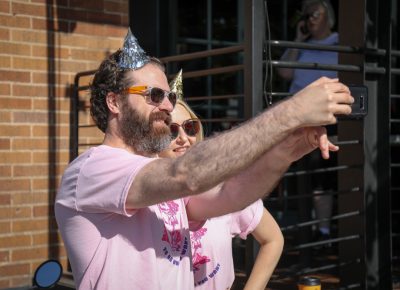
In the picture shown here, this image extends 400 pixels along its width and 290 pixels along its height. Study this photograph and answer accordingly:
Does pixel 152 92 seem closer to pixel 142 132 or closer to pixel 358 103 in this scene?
pixel 142 132

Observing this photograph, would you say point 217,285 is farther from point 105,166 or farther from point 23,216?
point 23,216

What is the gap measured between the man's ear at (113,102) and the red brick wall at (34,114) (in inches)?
108

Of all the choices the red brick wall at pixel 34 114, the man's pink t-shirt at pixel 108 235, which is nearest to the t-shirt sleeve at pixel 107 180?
the man's pink t-shirt at pixel 108 235

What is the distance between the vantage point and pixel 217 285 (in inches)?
114

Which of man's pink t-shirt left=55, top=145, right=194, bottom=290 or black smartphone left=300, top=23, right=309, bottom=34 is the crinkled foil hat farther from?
black smartphone left=300, top=23, right=309, bottom=34

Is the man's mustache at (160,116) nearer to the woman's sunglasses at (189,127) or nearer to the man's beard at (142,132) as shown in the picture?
the man's beard at (142,132)

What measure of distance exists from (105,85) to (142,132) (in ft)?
0.84

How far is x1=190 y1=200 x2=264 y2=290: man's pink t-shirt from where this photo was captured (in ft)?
9.44

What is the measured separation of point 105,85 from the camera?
262cm

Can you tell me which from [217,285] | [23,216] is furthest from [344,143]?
[23,216]

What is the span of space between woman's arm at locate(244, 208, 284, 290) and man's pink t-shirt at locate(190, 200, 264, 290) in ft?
0.58

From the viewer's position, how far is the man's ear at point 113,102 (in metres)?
2.59

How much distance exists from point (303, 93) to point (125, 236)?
2.57ft

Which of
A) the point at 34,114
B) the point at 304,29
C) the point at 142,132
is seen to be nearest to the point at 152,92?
the point at 142,132
